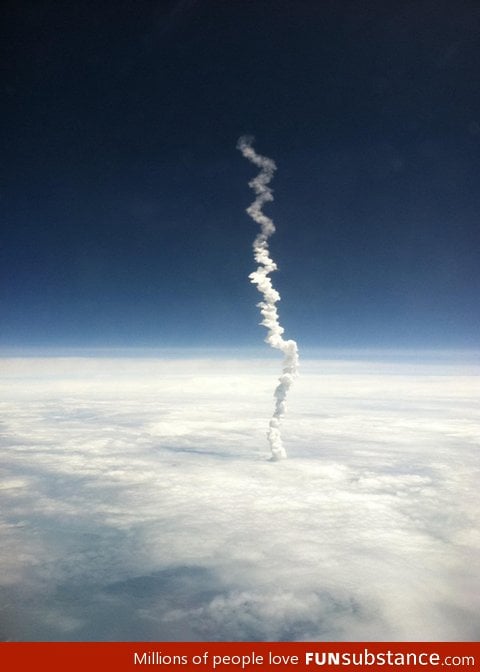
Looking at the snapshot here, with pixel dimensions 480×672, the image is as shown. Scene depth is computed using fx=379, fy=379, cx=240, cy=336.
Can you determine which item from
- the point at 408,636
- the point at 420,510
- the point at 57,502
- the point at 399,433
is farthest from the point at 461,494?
the point at 399,433

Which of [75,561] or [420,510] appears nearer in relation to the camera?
[75,561]

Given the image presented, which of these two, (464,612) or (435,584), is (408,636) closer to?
(464,612)

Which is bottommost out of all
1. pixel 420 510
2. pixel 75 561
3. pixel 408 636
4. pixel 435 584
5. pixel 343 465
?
pixel 408 636

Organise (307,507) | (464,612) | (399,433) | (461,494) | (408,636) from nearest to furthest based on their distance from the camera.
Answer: (408,636), (464,612), (307,507), (461,494), (399,433)

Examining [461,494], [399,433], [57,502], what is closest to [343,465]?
[461,494]

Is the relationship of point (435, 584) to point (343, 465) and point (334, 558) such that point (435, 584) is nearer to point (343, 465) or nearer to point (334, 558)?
point (334, 558)

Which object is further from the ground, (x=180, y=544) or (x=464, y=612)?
(x=180, y=544)

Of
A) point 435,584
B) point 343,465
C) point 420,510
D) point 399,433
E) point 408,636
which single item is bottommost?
point 408,636

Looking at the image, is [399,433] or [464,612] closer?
[464,612]

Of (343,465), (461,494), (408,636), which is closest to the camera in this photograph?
(408,636)
